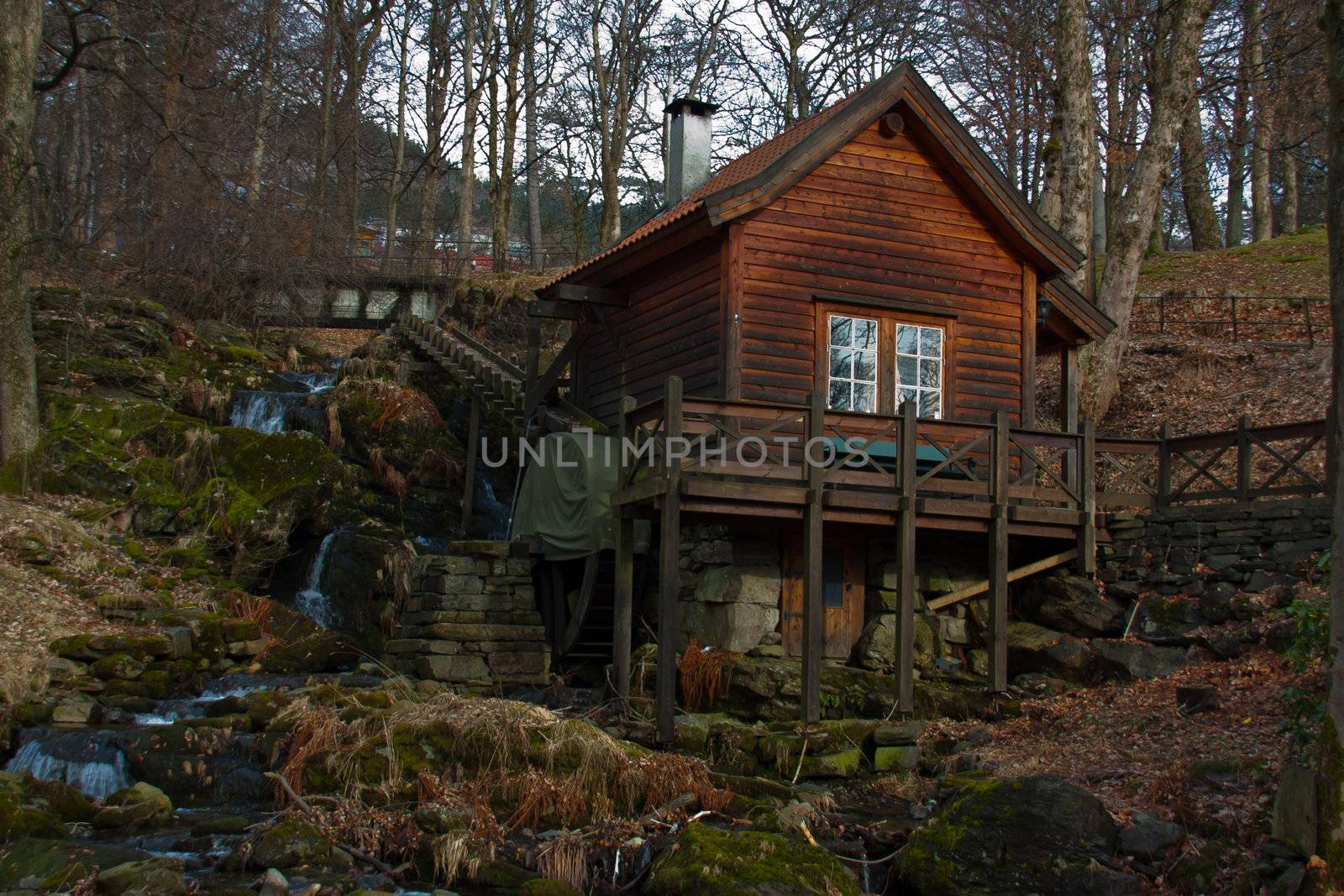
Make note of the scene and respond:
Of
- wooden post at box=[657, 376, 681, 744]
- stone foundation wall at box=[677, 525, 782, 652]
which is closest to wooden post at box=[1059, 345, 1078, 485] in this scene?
stone foundation wall at box=[677, 525, 782, 652]

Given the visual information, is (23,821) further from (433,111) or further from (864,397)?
(433,111)

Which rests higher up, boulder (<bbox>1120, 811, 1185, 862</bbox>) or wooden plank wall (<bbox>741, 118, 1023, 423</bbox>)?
wooden plank wall (<bbox>741, 118, 1023, 423</bbox>)

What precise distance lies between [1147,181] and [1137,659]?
9713 millimetres

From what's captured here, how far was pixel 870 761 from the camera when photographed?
1251 centimetres

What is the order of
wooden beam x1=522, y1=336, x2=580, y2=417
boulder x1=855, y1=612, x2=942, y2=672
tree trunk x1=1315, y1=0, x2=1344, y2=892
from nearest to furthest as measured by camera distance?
1. tree trunk x1=1315, y1=0, x2=1344, y2=892
2. boulder x1=855, y1=612, x2=942, y2=672
3. wooden beam x1=522, y1=336, x2=580, y2=417

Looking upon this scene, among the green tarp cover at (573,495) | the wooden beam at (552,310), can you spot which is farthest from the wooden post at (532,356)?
the green tarp cover at (573,495)

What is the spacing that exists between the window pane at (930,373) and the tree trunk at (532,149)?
772 inches

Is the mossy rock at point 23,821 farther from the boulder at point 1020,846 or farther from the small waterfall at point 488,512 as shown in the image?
the small waterfall at point 488,512

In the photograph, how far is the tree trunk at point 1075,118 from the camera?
2048cm

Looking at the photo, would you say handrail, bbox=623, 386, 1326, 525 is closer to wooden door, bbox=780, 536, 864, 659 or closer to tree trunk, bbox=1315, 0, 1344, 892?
wooden door, bbox=780, 536, 864, 659

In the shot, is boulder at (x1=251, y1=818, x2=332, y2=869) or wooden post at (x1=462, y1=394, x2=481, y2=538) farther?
wooden post at (x1=462, y1=394, x2=481, y2=538)

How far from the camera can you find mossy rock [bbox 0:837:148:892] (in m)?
8.31

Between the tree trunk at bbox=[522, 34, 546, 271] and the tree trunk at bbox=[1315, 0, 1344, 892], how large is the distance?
27.7m

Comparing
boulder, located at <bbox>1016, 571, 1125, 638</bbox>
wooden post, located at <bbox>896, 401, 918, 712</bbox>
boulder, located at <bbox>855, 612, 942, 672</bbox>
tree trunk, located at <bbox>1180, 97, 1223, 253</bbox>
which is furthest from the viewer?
tree trunk, located at <bbox>1180, 97, 1223, 253</bbox>
